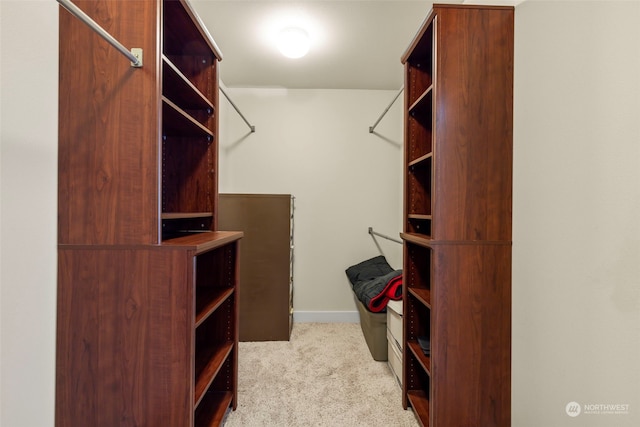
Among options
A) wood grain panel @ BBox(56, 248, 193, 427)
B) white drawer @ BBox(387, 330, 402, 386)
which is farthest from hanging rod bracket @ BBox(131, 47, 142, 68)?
white drawer @ BBox(387, 330, 402, 386)

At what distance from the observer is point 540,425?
1153 millimetres

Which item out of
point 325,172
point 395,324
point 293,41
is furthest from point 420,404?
point 293,41

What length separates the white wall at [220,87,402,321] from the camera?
3.08 meters

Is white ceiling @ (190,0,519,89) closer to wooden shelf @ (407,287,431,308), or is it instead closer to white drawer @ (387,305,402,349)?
wooden shelf @ (407,287,431,308)

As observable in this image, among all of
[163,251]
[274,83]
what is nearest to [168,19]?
[163,251]

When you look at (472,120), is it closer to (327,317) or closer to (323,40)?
(323,40)

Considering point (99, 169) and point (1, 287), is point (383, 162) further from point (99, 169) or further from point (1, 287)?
point (1, 287)

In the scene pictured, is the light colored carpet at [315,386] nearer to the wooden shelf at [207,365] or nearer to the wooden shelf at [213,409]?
the wooden shelf at [213,409]

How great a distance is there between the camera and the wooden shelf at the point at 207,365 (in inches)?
47.5

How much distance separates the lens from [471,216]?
1.30 meters

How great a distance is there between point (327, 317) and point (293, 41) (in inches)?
98.4

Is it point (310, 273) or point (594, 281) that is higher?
point (594, 281)

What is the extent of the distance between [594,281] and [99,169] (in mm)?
1695

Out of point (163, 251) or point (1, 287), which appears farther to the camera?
point (163, 251)
